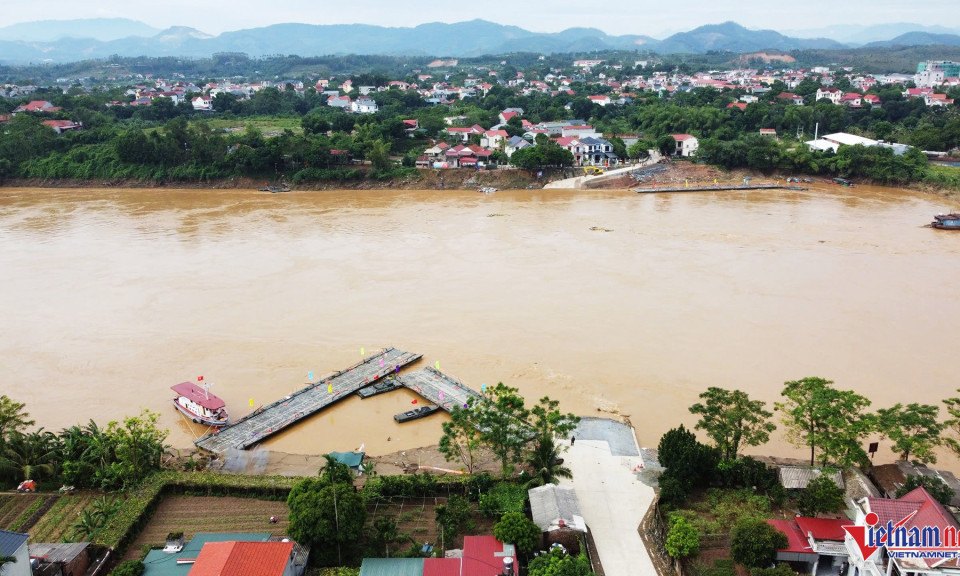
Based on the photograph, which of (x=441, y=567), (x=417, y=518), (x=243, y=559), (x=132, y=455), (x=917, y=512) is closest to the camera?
(x=917, y=512)

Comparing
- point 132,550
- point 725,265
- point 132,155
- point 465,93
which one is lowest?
point 132,550

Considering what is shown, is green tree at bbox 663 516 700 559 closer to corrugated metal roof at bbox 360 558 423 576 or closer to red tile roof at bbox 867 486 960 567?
red tile roof at bbox 867 486 960 567

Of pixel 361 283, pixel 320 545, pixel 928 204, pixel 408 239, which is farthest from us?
pixel 928 204

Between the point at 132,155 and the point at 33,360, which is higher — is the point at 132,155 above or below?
above

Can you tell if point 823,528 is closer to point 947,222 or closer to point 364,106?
point 947,222

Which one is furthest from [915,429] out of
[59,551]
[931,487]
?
[59,551]

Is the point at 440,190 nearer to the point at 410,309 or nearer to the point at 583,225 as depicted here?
the point at 583,225

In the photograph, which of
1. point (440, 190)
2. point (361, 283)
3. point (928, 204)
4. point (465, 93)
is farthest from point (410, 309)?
point (465, 93)

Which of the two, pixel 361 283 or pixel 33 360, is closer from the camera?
pixel 33 360
